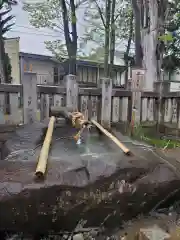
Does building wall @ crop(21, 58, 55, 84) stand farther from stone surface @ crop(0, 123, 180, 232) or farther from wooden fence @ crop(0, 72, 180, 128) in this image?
stone surface @ crop(0, 123, 180, 232)

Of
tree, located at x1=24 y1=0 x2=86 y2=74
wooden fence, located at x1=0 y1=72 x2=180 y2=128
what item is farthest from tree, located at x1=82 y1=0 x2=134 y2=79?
wooden fence, located at x1=0 y1=72 x2=180 y2=128

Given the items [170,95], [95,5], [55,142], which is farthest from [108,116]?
[95,5]

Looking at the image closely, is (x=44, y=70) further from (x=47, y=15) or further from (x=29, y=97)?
(x=29, y=97)

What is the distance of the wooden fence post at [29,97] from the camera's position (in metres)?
4.77

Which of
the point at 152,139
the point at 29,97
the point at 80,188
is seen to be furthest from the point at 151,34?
the point at 80,188

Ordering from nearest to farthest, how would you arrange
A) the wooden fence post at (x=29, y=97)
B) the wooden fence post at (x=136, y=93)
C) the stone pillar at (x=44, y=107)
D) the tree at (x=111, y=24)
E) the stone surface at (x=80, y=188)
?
the stone surface at (x=80, y=188), the wooden fence post at (x=29, y=97), the stone pillar at (x=44, y=107), the wooden fence post at (x=136, y=93), the tree at (x=111, y=24)

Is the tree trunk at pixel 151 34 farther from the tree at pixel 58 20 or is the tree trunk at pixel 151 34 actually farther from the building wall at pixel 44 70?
the building wall at pixel 44 70

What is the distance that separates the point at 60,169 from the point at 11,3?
1324cm

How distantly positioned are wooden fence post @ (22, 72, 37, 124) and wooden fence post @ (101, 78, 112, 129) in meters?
1.74

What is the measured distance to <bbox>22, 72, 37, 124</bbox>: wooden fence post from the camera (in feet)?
15.7

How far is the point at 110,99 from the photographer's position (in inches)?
222

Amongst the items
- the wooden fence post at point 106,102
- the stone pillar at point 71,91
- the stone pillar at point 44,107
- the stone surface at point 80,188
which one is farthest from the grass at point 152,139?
the stone surface at point 80,188

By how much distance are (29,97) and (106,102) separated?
6.42 ft

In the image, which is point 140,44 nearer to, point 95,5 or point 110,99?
point 110,99
